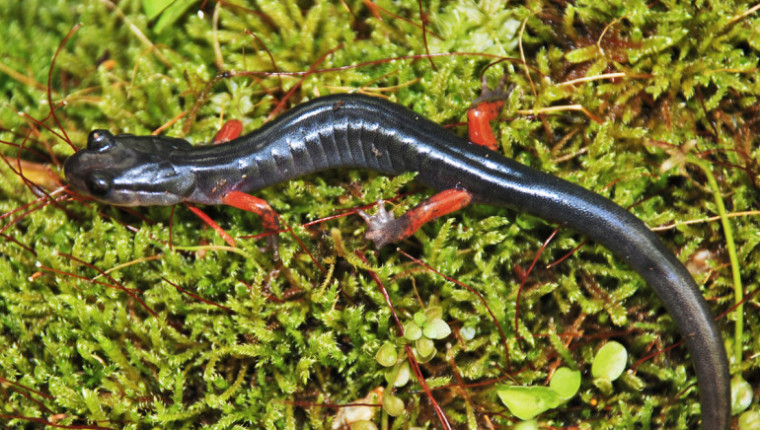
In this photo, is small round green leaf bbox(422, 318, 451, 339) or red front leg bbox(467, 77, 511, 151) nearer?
small round green leaf bbox(422, 318, 451, 339)

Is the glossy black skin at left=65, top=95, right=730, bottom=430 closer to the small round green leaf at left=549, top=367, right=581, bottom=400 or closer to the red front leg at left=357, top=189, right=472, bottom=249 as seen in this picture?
the red front leg at left=357, top=189, right=472, bottom=249

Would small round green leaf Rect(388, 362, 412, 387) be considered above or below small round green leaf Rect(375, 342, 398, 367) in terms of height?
below

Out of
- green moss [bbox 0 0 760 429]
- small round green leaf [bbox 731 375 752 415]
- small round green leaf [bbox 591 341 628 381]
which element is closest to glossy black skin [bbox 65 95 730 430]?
green moss [bbox 0 0 760 429]

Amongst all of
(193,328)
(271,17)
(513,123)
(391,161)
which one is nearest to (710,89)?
(513,123)

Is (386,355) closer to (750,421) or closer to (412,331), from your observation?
(412,331)

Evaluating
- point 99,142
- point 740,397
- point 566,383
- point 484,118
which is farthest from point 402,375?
point 99,142
